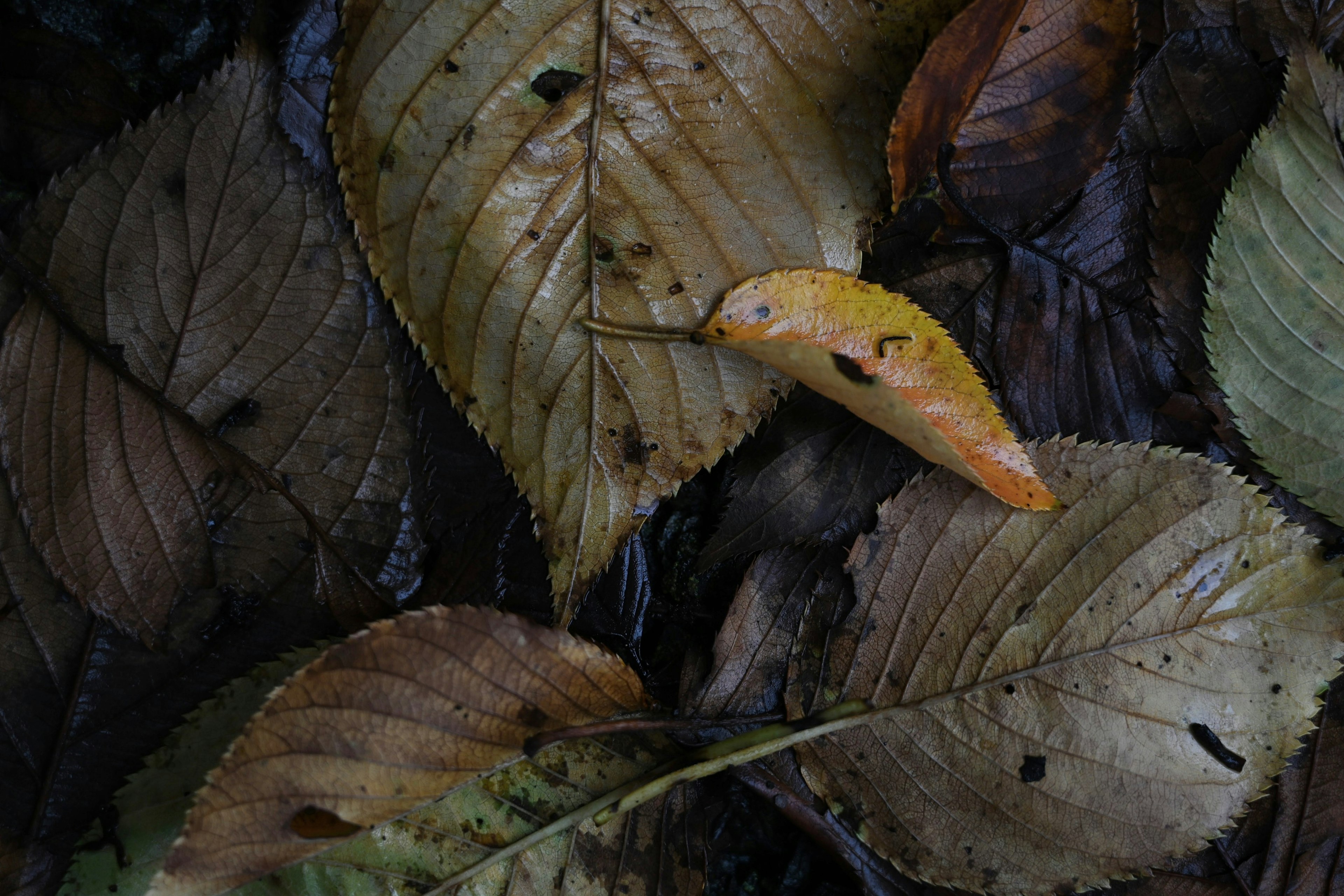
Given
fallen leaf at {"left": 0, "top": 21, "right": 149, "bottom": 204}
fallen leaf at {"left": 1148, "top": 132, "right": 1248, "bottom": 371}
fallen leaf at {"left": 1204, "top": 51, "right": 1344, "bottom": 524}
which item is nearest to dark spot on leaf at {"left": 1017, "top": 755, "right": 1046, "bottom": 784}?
fallen leaf at {"left": 1204, "top": 51, "right": 1344, "bottom": 524}

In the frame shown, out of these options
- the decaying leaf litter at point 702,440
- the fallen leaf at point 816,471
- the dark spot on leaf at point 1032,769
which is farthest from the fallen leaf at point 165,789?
the dark spot on leaf at point 1032,769

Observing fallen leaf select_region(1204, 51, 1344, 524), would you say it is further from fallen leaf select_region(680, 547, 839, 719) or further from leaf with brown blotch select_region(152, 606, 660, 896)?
leaf with brown blotch select_region(152, 606, 660, 896)

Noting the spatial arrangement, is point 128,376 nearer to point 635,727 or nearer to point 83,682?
point 83,682

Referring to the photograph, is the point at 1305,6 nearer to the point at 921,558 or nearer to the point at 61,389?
the point at 921,558

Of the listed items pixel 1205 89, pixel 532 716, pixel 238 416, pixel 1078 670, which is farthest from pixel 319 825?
pixel 1205 89


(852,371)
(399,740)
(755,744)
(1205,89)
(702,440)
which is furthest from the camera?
(1205,89)

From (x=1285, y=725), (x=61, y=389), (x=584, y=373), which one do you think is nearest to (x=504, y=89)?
(x=584, y=373)

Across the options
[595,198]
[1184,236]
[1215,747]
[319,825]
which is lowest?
[1215,747]
